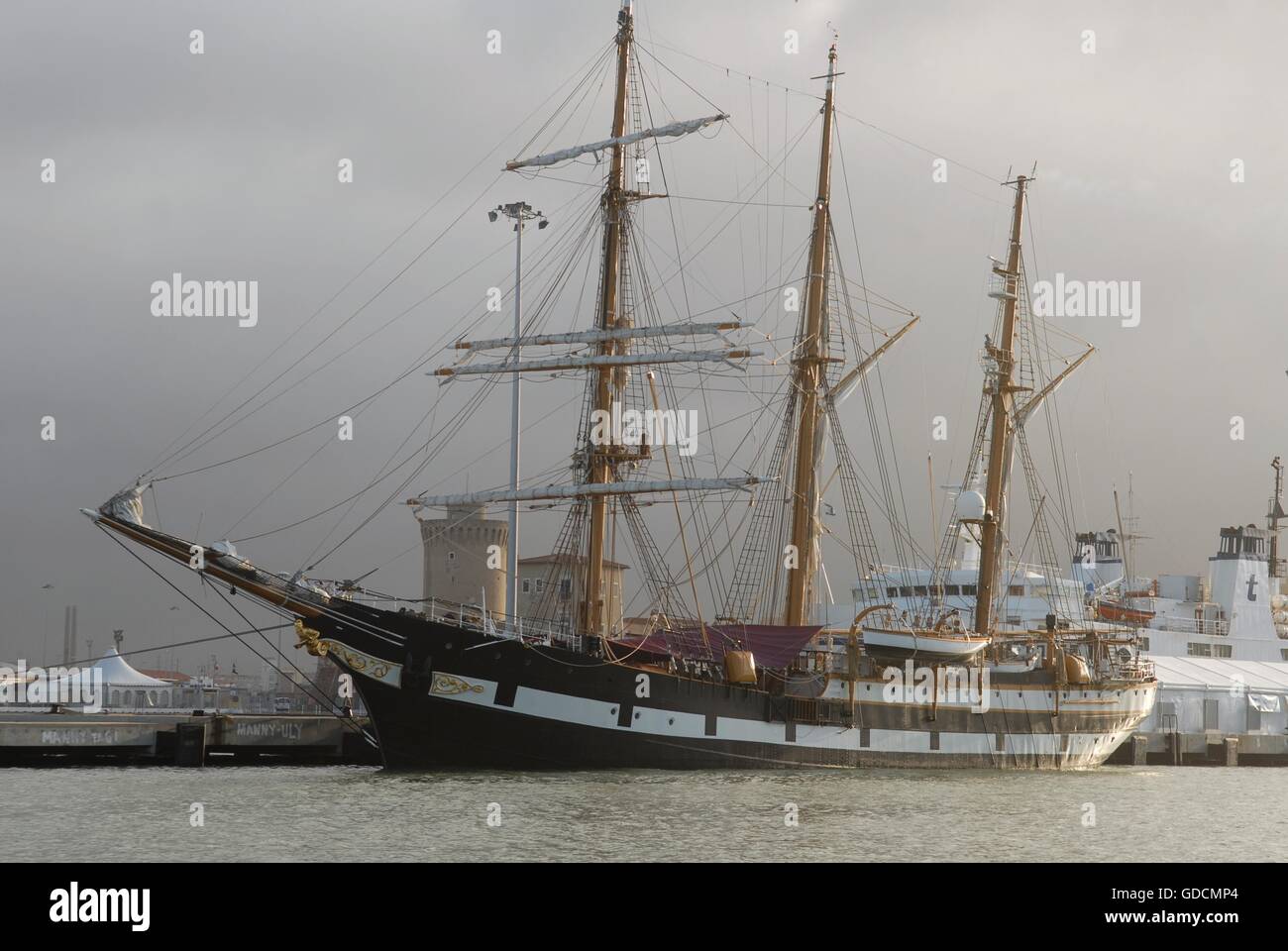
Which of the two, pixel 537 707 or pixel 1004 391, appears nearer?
pixel 537 707

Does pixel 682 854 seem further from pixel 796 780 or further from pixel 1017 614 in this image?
pixel 1017 614

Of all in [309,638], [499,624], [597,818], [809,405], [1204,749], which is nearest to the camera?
[597,818]

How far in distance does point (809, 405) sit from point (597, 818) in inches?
978

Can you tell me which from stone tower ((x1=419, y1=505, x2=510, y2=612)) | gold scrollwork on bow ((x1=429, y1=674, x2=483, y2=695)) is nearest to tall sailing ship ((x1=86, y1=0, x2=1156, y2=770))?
gold scrollwork on bow ((x1=429, y1=674, x2=483, y2=695))

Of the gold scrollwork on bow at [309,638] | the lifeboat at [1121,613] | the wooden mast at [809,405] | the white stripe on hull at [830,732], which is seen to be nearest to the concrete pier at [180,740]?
the gold scrollwork on bow at [309,638]

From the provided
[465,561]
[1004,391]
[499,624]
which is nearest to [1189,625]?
[1004,391]

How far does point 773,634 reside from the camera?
43.5m

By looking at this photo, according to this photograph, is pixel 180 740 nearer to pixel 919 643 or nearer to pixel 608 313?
pixel 608 313

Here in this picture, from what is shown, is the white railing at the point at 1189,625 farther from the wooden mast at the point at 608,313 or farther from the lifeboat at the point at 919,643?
the wooden mast at the point at 608,313

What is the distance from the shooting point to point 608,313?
46.8 meters

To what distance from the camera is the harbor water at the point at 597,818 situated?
24469 mm

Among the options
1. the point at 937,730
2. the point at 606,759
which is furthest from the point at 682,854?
the point at 937,730

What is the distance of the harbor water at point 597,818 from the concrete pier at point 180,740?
171 cm

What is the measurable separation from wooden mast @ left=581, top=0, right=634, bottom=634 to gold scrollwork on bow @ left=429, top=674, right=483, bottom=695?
6.36m
